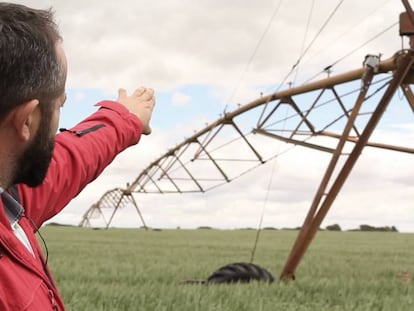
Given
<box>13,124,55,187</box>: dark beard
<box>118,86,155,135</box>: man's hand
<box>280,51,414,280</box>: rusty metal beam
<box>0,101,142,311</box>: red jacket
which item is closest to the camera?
<box>13,124,55,187</box>: dark beard

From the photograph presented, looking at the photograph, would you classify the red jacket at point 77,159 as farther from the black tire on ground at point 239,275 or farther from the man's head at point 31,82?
the black tire on ground at point 239,275

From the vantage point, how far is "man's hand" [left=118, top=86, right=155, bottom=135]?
8.53 feet

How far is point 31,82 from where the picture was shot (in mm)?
1573

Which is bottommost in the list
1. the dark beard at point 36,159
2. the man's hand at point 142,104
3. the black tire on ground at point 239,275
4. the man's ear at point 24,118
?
the black tire on ground at point 239,275

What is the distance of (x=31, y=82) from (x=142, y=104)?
1042 mm

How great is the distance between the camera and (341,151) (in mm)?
9180

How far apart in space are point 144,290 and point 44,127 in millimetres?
5536

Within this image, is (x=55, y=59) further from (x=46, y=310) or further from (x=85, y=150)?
(x=85, y=150)

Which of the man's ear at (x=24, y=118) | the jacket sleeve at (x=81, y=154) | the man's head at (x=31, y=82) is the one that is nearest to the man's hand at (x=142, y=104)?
the jacket sleeve at (x=81, y=154)

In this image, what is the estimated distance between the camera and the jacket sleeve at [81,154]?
2.33 m

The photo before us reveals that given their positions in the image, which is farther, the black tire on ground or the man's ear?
the black tire on ground

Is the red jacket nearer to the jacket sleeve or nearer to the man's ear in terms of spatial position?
the jacket sleeve

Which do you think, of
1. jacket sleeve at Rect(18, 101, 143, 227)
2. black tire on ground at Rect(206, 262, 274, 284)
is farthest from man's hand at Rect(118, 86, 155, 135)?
black tire on ground at Rect(206, 262, 274, 284)

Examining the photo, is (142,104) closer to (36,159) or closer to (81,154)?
(81,154)
